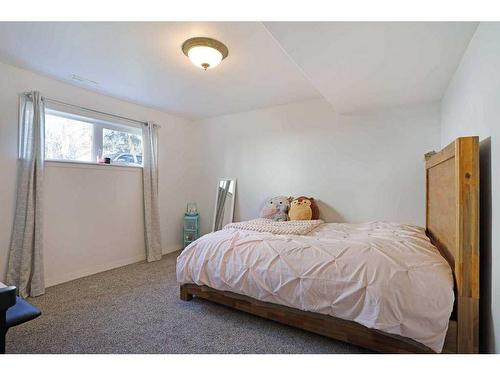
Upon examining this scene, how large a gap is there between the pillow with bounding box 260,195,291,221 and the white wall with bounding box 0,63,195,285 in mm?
1636

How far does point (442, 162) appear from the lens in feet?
5.87

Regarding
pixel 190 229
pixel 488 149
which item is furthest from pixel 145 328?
pixel 488 149

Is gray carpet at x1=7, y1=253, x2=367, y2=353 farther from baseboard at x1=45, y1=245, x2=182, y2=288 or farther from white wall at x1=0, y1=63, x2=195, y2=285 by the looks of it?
white wall at x1=0, y1=63, x2=195, y2=285

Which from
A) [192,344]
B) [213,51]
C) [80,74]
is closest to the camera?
[192,344]

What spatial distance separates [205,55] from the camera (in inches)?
77.1

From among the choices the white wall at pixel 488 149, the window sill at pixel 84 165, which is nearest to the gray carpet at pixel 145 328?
the white wall at pixel 488 149

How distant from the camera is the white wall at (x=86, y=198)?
2.41 meters

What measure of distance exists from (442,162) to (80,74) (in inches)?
130

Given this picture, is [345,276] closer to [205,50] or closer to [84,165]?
[205,50]

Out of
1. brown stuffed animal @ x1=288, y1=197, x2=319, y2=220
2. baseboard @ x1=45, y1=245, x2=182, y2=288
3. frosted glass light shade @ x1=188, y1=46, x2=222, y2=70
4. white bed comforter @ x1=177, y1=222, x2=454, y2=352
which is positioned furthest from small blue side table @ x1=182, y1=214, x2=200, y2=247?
frosted glass light shade @ x1=188, y1=46, x2=222, y2=70

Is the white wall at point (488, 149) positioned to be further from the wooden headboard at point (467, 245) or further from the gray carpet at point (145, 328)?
the gray carpet at point (145, 328)
